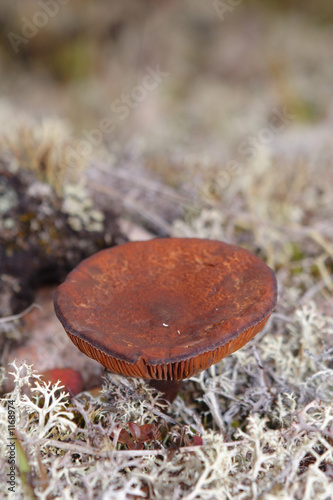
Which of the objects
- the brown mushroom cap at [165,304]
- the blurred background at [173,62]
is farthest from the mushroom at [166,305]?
the blurred background at [173,62]

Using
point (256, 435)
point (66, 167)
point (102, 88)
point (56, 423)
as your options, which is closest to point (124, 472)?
point (56, 423)

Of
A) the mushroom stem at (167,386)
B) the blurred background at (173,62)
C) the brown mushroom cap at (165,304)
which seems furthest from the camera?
the blurred background at (173,62)

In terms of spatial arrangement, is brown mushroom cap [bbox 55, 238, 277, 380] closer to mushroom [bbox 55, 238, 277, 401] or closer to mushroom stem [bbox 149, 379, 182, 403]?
mushroom [bbox 55, 238, 277, 401]

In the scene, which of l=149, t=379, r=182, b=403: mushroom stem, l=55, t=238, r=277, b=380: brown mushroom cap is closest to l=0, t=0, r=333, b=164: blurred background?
l=55, t=238, r=277, b=380: brown mushroom cap

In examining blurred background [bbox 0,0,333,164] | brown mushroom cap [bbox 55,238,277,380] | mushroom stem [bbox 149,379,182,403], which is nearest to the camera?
brown mushroom cap [bbox 55,238,277,380]

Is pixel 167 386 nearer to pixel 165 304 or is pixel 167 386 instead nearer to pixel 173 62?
pixel 165 304

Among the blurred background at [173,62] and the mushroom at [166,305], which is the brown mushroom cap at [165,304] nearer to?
the mushroom at [166,305]

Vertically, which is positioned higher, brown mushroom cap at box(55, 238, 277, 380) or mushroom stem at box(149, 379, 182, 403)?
brown mushroom cap at box(55, 238, 277, 380)

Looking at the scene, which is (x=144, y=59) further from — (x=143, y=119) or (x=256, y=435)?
(x=256, y=435)
